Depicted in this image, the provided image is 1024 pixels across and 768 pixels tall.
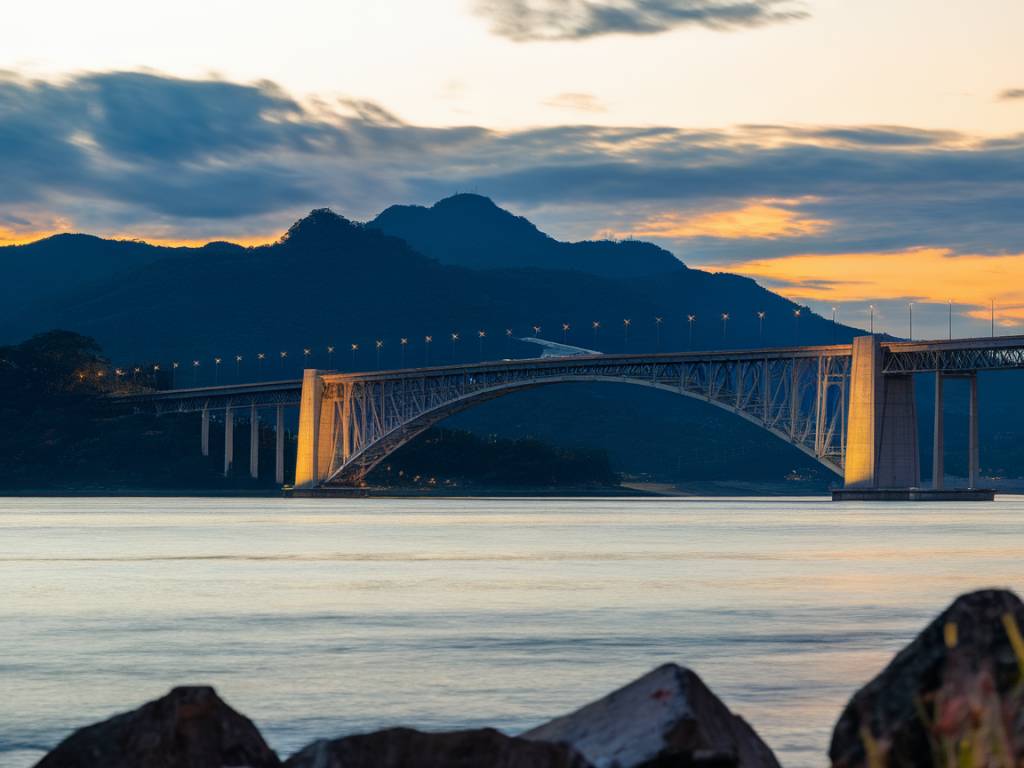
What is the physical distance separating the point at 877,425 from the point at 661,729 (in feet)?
391

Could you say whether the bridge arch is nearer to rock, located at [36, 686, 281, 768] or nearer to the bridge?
the bridge

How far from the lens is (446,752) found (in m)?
9.45

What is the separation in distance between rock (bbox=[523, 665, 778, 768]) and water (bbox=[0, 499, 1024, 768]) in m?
4.90

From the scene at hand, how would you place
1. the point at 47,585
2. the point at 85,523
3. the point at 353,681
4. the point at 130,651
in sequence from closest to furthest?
1. the point at 353,681
2. the point at 130,651
3. the point at 47,585
4. the point at 85,523

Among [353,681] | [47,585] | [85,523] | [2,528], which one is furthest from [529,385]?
[353,681]

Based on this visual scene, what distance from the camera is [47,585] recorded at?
1693 inches

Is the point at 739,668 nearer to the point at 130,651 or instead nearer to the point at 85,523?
the point at 130,651

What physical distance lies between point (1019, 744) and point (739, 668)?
16617 millimetres

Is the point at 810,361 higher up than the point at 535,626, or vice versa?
the point at 810,361

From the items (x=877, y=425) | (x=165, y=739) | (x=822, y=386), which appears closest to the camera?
(x=165, y=739)

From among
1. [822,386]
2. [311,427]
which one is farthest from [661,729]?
[311,427]

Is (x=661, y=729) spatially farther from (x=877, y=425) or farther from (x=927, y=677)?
(x=877, y=425)

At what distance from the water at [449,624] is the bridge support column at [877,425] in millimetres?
53589

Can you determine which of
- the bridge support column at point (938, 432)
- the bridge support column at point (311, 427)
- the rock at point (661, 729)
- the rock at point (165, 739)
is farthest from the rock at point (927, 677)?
the bridge support column at point (311, 427)
